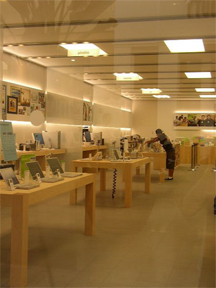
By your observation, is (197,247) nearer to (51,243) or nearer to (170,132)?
(170,132)

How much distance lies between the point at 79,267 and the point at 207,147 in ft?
4.68

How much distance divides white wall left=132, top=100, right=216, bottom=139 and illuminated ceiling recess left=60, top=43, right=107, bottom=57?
557 mm

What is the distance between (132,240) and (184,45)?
173 centimetres

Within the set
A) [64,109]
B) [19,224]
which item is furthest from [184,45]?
[19,224]

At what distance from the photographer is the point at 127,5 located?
2.92m

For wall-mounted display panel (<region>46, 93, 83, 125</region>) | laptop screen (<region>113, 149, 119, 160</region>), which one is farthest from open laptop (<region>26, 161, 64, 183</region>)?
laptop screen (<region>113, 149, 119, 160</region>)

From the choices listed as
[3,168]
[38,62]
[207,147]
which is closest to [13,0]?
[38,62]

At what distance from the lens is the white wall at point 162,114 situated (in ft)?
10.3

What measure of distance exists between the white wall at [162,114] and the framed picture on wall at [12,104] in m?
1.06

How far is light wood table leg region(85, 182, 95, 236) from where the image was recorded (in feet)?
11.2

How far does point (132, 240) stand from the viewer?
335 cm

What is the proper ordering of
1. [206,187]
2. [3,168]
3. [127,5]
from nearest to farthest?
[3,168], [127,5], [206,187]

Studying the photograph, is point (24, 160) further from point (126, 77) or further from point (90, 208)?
point (126, 77)

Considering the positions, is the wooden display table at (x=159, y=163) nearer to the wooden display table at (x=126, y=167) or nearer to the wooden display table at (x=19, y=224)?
the wooden display table at (x=126, y=167)
